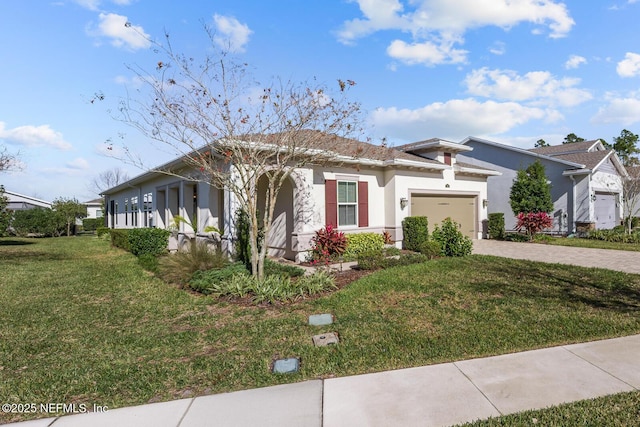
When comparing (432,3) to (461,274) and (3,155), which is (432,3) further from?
(3,155)

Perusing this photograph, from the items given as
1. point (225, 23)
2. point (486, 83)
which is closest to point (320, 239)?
point (225, 23)

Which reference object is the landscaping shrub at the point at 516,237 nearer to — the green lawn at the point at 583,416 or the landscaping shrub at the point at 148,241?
the green lawn at the point at 583,416

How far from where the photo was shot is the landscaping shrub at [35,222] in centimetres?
2534

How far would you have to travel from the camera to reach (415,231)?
12.4 metres

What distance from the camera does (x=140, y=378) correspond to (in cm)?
359

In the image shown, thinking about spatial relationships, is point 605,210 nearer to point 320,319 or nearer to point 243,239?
point 243,239

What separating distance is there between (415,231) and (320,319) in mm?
8021

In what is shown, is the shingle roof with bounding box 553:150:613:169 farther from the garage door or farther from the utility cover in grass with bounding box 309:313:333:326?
the utility cover in grass with bounding box 309:313:333:326

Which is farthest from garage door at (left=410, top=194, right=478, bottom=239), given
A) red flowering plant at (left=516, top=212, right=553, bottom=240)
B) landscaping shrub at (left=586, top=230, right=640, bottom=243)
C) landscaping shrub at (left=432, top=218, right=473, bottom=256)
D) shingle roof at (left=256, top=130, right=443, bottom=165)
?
landscaping shrub at (left=586, top=230, right=640, bottom=243)

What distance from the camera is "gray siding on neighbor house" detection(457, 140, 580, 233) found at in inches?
699

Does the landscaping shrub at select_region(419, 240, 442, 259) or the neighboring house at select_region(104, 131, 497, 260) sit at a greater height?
the neighboring house at select_region(104, 131, 497, 260)

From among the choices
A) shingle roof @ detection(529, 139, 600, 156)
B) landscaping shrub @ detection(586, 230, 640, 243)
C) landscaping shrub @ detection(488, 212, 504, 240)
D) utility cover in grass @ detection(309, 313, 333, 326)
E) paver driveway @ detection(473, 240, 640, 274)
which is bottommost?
utility cover in grass @ detection(309, 313, 333, 326)

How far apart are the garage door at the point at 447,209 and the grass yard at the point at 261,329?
5.78 m

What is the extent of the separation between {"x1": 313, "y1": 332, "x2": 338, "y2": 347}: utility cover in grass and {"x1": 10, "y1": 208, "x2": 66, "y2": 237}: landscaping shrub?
29.1 m
